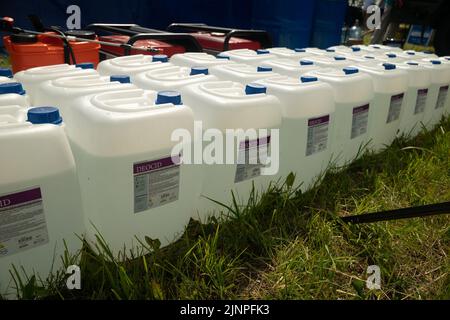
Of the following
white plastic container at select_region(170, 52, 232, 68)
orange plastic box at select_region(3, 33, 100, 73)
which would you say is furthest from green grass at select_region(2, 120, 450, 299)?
orange plastic box at select_region(3, 33, 100, 73)

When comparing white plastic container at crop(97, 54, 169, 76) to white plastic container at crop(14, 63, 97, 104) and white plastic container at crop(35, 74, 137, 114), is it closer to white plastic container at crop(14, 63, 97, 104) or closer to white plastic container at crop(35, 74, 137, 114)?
white plastic container at crop(14, 63, 97, 104)

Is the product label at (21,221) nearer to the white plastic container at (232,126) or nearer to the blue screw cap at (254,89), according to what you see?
the white plastic container at (232,126)

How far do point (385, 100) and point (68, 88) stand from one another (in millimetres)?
1365

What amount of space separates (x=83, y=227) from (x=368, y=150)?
1.35 meters

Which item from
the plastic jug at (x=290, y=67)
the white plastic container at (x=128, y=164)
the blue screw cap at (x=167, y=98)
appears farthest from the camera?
the plastic jug at (x=290, y=67)

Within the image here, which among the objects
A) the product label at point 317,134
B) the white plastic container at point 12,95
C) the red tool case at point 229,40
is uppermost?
the red tool case at point 229,40

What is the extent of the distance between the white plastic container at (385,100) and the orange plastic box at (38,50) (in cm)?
147

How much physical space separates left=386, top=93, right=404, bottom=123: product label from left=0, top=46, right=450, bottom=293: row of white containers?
4 cm

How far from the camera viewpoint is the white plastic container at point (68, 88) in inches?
44.3

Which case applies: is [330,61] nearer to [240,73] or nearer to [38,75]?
[240,73]

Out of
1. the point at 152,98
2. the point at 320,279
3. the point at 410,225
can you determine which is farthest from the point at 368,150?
the point at 152,98

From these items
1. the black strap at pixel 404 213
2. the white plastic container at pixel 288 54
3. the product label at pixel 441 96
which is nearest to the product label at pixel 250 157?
the black strap at pixel 404 213

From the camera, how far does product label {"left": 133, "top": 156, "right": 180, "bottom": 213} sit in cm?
97

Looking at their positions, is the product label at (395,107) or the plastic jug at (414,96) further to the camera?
the plastic jug at (414,96)
